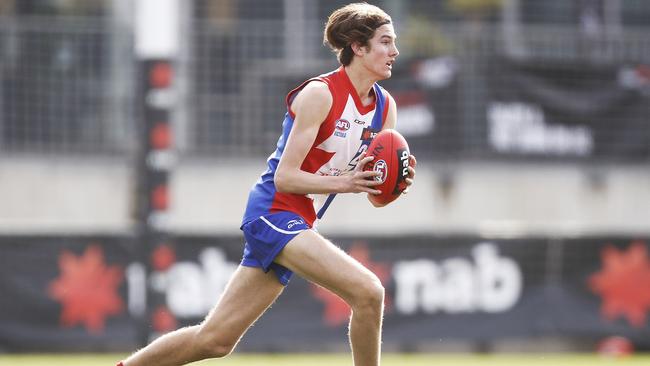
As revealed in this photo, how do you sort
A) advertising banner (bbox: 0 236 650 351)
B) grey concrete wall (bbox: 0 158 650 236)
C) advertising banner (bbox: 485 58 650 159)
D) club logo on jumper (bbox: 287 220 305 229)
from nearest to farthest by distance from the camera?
club logo on jumper (bbox: 287 220 305 229) → advertising banner (bbox: 0 236 650 351) → grey concrete wall (bbox: 0 158 650 236) → advertising banner (bbox: 485 58 650 159)

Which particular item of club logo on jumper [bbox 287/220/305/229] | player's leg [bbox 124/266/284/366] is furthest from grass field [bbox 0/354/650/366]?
club logo on jumper [bbox 287/220/305/229]

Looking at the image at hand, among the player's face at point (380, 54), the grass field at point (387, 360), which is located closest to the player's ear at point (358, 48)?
the player's face at point (380, 54)

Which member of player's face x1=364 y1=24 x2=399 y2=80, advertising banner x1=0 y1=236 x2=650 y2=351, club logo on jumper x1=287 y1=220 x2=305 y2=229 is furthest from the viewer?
advertising banner x1=0 y1=236 x2=650 y2=351

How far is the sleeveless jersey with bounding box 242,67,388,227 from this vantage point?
22.0 ft

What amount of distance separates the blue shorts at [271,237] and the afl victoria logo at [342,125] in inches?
19.8

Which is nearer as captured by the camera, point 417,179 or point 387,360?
point 387,360

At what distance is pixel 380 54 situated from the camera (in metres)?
6.78

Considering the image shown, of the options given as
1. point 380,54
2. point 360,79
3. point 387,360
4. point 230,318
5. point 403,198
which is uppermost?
point 380,54

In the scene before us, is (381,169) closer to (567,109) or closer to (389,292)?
(389,292)

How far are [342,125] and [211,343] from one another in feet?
4.29

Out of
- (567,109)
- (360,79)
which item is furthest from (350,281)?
(567,109)

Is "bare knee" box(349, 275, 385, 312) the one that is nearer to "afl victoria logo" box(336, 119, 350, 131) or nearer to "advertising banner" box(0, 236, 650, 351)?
"afl victoria logo" box(336, 119, 350, 131)

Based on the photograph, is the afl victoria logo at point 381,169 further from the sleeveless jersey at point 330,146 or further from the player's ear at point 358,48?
the player's ear at point 358,48

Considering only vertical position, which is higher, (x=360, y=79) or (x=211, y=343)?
A: (x=360, y=79)
